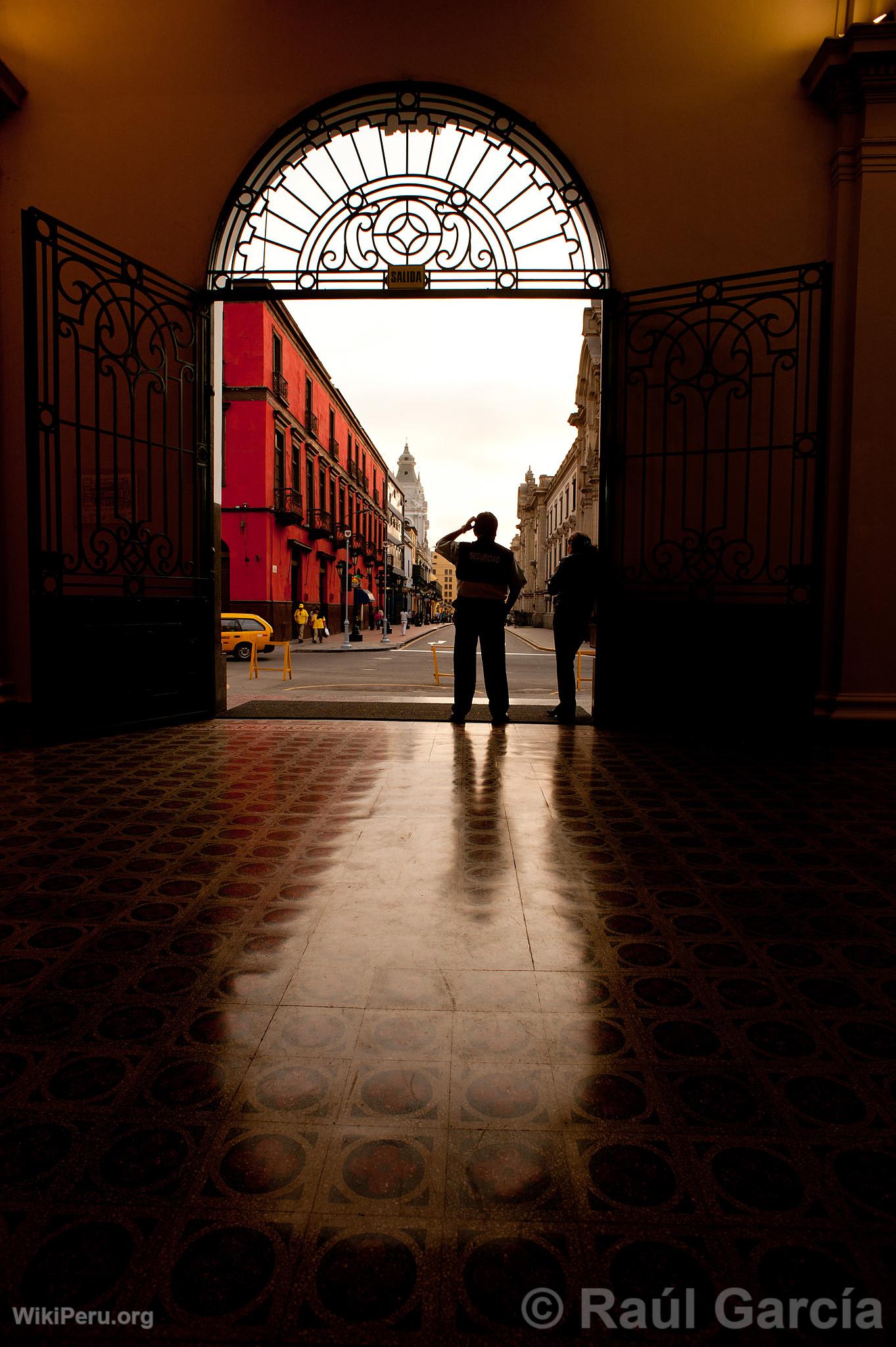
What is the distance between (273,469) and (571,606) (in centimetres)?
1793

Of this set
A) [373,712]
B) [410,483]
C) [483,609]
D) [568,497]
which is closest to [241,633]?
[373,712]

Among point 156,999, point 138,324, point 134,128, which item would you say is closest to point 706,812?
point 156,999

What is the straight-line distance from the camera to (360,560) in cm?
4059

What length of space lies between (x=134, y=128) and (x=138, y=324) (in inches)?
62.1

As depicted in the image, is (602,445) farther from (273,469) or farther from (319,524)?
(319,524)

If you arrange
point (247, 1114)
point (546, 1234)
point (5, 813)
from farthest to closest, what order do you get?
point (5, 813) < point (247, 1114) < point (546, 1234)

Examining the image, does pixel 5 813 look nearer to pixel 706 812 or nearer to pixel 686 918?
pixel 686 918

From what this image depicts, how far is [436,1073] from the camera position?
1503 mm

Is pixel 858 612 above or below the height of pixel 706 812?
above

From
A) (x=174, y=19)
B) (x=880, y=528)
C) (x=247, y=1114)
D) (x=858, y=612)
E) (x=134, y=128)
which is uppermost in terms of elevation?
(x=174, y=19)

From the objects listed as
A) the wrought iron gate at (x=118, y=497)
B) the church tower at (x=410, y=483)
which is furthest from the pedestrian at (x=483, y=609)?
the church tower at (x=410, y=483)

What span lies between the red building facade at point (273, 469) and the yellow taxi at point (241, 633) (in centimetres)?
427

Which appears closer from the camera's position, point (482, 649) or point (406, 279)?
point (406, 279)

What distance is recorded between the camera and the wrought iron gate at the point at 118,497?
4.91 meters
